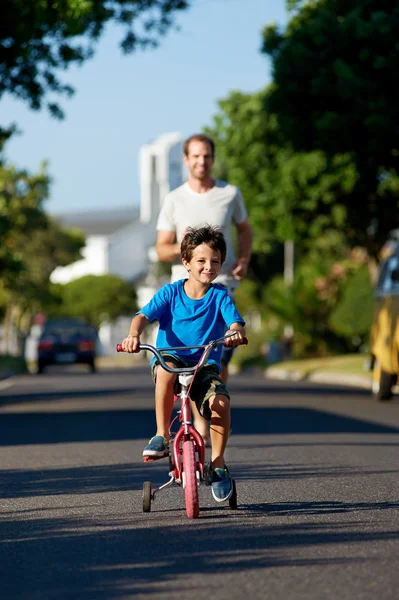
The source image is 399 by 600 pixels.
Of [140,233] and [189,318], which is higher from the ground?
[140,233]

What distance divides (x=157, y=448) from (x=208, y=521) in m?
0.49

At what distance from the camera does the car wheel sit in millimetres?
18734

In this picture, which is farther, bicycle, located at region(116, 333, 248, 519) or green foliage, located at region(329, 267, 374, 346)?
green foliage, located at region(329, 267, 374, 346)

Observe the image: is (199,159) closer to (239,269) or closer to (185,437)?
(239,269)

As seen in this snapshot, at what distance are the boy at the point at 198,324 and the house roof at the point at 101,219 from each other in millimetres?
117808

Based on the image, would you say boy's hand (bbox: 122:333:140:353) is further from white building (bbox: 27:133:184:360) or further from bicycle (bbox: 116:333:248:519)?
white building (bbox: 27:133:184:360)

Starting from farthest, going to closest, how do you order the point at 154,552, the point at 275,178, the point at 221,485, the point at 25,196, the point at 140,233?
the point at 140,233 < the point at 25,196 < the point at 275,178 < the point at 221,485 < the point at 154,552

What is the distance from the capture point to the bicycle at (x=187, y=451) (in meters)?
7.02

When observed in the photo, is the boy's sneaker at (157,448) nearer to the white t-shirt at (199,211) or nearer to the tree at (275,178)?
the white t-shirt at (199,211)

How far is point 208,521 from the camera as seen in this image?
7055mm

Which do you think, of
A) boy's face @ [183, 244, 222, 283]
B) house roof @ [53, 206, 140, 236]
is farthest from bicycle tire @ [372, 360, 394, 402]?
house roof @ [53, 206, 140, 236]

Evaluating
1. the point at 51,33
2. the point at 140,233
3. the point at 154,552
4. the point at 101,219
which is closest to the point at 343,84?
the point at 51,33

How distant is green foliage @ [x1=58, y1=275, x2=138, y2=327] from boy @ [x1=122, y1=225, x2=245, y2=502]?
85.5 m

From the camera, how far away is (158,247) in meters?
10.4
